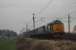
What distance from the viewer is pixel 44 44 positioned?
5668 mm

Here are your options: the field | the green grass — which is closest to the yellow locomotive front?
the field

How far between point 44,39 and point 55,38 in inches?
10.5

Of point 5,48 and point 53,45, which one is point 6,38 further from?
point 53,45

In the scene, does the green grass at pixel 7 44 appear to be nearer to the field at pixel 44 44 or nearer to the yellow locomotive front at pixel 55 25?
the field at pixel 44 44

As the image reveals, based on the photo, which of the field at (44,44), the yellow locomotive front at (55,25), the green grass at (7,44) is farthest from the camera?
the yellow locomotive front at (55,25)

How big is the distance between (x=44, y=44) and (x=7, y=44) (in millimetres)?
1787

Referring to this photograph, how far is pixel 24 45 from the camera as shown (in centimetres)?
634

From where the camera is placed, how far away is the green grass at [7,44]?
6723 mm

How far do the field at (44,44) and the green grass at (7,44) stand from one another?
28 cm

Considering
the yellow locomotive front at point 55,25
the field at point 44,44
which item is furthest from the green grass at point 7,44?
the yellow locomotive front at point 55,25

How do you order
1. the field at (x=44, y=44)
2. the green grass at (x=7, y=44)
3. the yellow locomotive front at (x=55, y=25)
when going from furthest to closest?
the yellow locomotive front at (x=55, y=25)
the green grass at (x=7, y=44)
the field at (x=44, y=44)

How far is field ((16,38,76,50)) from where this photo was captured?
17.5 feet

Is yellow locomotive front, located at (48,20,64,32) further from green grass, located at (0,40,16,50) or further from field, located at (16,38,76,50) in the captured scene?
green grass, located at (0,40,16,50)

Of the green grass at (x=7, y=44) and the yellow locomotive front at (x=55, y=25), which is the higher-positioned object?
the yellow locomotive front at (x=55, y=25)
